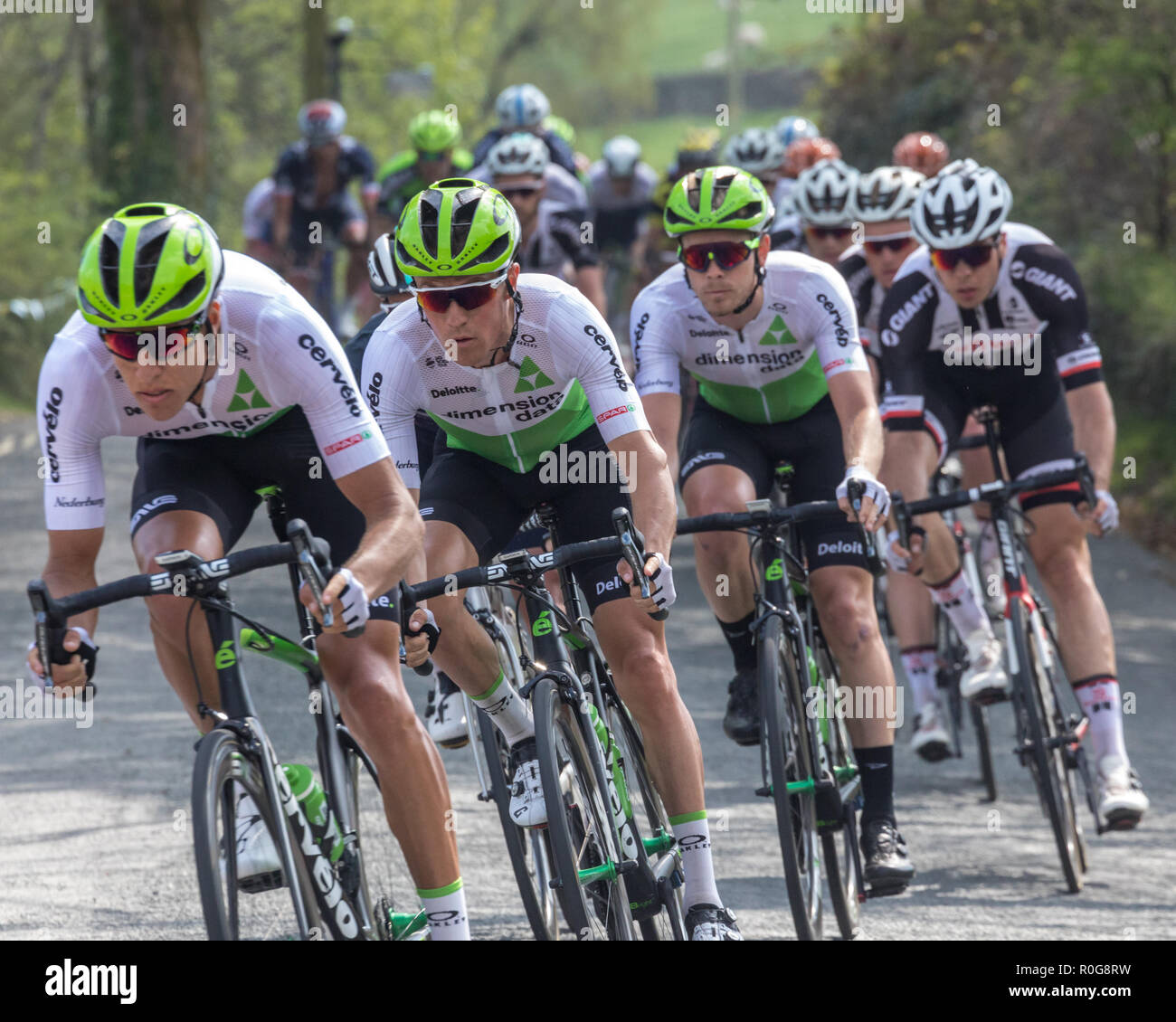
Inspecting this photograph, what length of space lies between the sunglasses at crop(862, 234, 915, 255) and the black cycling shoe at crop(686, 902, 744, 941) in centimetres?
397

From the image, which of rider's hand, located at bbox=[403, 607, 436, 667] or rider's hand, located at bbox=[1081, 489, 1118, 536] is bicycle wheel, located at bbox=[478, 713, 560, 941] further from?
rider's hand, located at bbox=[1081, 489, 1118, 536]

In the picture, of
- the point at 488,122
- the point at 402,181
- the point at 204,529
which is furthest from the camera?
the point at 488,122

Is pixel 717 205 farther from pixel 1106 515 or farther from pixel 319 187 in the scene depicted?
pixel 319 187

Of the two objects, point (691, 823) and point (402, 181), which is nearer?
point (691, 823)

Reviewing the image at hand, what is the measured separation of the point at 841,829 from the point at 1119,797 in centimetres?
128

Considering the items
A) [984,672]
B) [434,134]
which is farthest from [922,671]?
[434,134]

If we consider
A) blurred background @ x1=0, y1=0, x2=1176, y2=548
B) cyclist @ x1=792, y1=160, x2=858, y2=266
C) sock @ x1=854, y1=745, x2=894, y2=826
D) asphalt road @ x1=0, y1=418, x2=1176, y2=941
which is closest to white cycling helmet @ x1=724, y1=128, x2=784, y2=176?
blurred background @ x1=0, y1=0, x2=1176, y2=548

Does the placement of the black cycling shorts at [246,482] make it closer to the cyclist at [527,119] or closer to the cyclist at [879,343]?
the cyclist at [879,343]

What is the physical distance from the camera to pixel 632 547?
4.39m

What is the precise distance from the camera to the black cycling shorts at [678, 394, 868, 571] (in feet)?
19.7

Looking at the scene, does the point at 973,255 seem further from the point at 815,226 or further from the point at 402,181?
the point at 402,181

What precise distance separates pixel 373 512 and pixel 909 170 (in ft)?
15.4

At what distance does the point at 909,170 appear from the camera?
8.20 meters
